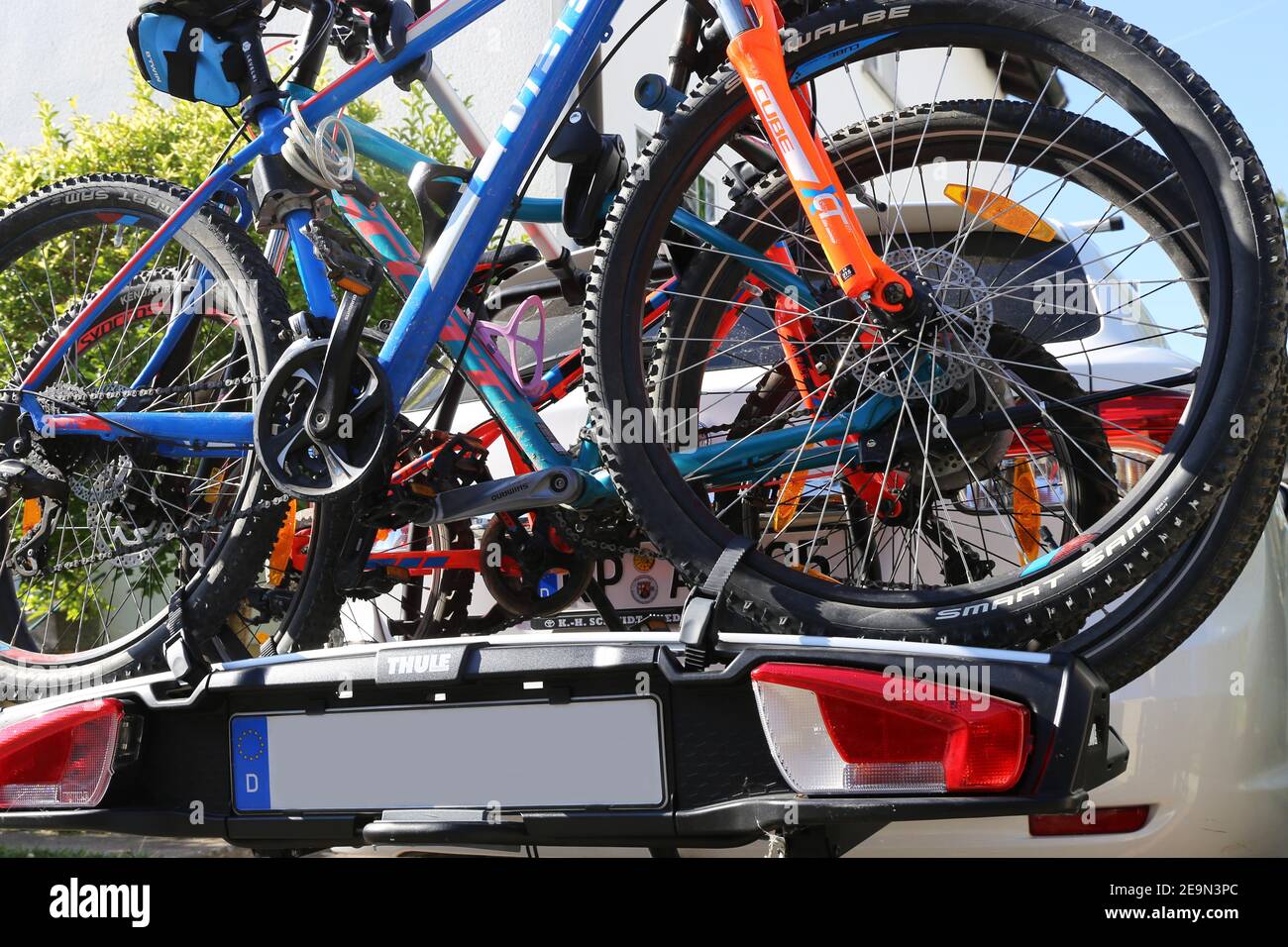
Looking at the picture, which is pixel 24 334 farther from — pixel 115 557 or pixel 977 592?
pixel 977 592

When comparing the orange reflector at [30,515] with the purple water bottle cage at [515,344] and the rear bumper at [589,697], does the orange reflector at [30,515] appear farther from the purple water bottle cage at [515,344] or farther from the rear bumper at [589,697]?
the purple water bottle cage at [515,344]

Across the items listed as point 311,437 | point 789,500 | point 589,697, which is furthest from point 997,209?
point 311,437

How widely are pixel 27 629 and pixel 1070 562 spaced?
242 cm

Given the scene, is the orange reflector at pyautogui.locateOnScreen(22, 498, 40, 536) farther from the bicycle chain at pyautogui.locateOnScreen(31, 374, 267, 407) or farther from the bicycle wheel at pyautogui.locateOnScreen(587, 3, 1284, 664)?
the bicycle wheel at pyautogui.locateOnScreen(587, 3, 1284, 664)

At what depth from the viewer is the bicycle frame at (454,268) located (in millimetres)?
2252

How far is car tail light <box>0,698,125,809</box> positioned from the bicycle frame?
2.30ft

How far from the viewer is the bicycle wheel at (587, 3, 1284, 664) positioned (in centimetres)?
166

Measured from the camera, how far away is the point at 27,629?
111 inches

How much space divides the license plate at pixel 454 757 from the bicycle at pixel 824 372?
0.32 meters

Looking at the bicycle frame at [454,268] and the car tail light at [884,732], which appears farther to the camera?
the bicycle frame at [454,268]

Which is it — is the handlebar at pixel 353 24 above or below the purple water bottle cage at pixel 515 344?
above

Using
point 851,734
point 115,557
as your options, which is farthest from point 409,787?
point 115,557

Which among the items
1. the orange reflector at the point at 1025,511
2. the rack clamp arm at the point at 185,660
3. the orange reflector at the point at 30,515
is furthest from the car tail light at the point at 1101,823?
the orange reflector at the point at 30,515

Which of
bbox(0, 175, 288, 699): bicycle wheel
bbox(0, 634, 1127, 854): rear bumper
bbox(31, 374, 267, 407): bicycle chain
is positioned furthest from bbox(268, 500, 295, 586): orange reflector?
bbox(0, 634, 1127, 854): rear bumper
